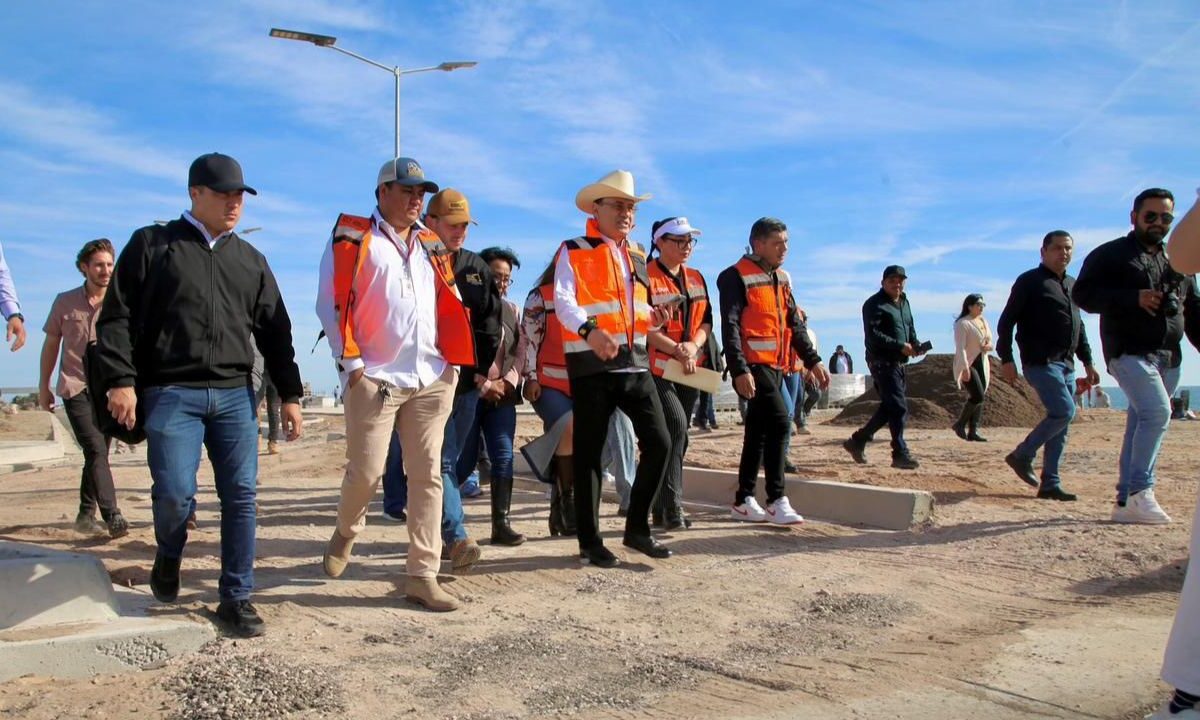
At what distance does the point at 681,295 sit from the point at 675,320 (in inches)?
11.9

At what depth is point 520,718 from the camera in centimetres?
342

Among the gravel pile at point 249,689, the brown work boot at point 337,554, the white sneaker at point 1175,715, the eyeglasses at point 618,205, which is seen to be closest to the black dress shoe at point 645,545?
A: the brown work boot at point 337,554

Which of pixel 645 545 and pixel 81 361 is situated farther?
pixel 81 361

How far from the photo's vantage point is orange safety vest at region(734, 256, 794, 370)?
7.14m

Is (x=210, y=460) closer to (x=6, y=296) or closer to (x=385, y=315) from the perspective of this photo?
(x=385, y=315)

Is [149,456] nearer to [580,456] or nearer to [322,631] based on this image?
[322,631]

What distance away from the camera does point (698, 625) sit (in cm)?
462

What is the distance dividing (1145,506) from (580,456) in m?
3.86

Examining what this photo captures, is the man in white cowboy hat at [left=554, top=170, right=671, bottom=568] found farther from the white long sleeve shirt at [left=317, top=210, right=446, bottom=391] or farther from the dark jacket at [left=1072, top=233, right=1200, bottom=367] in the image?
the dark jacket at [left=1072, top=233, right=1200, bottom=367]

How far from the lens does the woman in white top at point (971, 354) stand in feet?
42.9

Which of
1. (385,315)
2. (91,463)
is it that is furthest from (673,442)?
(91,463)

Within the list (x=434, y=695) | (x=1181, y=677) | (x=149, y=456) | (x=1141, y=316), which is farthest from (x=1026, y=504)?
(x=149, y=456)

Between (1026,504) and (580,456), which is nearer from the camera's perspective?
(580,456)

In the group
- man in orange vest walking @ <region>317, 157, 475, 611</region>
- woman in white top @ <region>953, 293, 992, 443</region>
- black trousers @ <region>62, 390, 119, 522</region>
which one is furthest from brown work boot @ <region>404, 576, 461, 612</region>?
woman in white top @ <region>953, 293, 992, 443</region>
